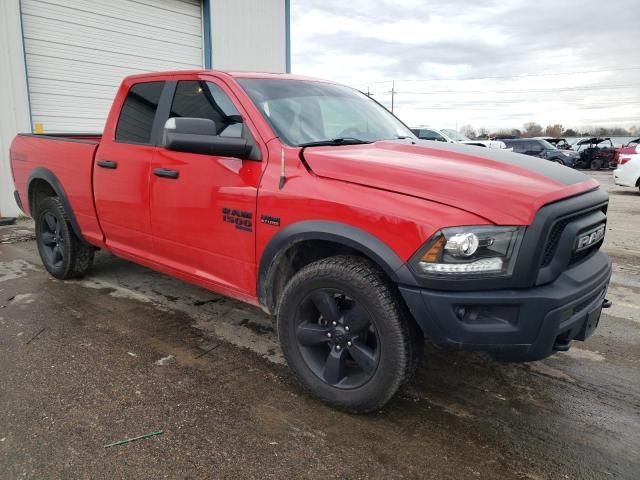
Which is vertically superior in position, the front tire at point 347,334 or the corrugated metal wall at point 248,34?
the corrugated metal wall at point 248,34

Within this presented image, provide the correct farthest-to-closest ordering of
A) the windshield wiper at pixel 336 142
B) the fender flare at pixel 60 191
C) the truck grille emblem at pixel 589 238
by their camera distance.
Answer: the fender flare at pixel 60 191
the windshield wiper at pixel 336 142
the truck grille emblem at pixel 589 238

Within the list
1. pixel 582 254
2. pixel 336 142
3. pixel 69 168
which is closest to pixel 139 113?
pixel 69 168

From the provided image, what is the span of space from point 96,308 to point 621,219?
9.08 meters

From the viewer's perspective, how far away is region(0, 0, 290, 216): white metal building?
7941mm

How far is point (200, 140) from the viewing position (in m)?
2.87

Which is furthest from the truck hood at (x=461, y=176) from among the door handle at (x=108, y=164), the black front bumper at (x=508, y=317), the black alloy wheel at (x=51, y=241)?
the black alloy wheel at (x=51, y=241)

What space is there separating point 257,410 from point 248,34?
1074 cm

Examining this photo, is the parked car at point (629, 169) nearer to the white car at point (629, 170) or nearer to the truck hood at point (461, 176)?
the white car at point (629, 170)

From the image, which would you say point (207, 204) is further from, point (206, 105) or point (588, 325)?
point (588, 325)

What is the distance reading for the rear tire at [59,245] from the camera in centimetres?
473

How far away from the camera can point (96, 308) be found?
13.9 ft

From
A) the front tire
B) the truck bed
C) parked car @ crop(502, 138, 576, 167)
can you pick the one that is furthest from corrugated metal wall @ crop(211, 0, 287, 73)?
parked car @ crop(502, 138, 576, 167)

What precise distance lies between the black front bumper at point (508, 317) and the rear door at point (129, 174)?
2309 mm

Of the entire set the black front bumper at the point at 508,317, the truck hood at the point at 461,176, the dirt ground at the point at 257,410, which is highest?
the truck hood at the point at 461,176
